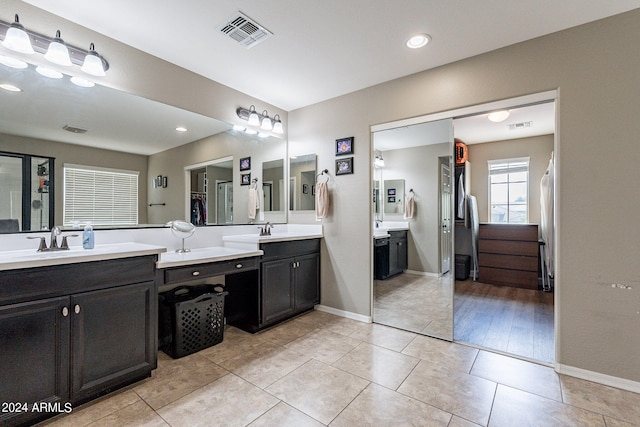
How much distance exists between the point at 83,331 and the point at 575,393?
3.13 m

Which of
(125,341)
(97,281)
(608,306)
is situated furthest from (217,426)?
(608,306)

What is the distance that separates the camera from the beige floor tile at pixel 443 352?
2.22m

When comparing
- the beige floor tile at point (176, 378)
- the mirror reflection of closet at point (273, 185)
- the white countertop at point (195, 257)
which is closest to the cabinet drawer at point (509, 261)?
the mirror reflection of closet at point (273, 185)

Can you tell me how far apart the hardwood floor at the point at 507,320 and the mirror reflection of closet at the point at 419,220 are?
342mm

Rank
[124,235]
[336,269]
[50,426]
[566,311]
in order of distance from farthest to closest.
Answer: [336,269] → [124,235] → [566,311] → [50,426]

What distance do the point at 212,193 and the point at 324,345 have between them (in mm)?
1894

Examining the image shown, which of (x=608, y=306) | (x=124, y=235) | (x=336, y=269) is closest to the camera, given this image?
(x=608, y=306)

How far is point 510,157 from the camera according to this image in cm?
A: 484

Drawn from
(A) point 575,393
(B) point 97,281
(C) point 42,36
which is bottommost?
(A) point 575,393

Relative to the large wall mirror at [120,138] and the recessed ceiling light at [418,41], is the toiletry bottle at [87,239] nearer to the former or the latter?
the large wall mirror at [120,138]

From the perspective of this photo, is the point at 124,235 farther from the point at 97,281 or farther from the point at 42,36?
the point at 42,36

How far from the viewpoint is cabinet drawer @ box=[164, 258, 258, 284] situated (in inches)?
83.0

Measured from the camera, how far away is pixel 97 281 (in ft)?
5.63

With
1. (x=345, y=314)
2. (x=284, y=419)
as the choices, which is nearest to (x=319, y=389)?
(x=284, y=419)
